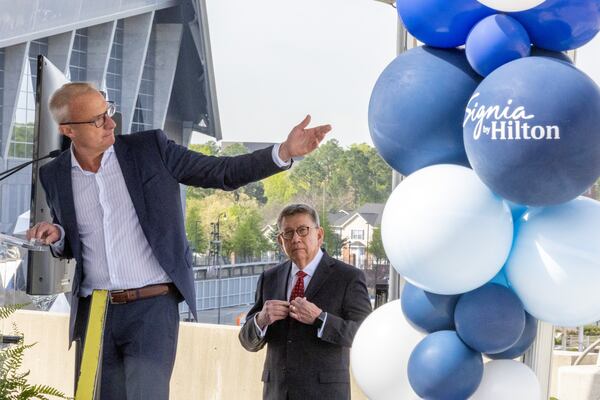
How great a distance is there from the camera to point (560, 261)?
1767 mm

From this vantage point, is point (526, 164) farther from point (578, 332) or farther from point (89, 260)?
point (578, 332)

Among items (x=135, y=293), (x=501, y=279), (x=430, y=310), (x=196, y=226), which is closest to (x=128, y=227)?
(x=135, y=293)

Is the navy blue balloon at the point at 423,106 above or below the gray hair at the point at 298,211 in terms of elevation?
above

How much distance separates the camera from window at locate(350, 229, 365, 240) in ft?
16.5

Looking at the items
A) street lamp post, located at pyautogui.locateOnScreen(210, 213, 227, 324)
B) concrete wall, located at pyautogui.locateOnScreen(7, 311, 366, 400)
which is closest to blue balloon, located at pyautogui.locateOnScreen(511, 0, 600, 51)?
concrete wall, located at pyautogui.locateOnScreen(7, 311, 366, 400)

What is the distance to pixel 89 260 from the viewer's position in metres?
2.76

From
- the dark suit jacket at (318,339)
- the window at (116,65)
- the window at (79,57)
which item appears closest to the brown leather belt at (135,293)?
the dark suit jacket at (318,339)

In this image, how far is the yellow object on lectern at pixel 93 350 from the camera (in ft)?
7.88

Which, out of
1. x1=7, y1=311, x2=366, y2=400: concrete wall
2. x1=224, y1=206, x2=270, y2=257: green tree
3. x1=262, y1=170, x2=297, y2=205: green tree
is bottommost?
x1=7, y1=311, x2=366, y2=400: concrete wall

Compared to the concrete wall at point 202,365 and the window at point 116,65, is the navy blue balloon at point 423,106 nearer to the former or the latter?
the concrete wall at point 202,365

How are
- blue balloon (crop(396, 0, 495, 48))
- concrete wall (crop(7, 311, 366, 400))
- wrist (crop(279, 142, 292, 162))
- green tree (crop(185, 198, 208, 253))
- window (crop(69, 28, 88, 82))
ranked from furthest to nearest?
1. window (crop(69, 28, 88, 82))
2. green tree (crop(185, 198, 208, 253))
3. concrete wall (crop(7, 311, 366, 400))
4. wrist (crop(279, 142, 292, 162))
5. blue balloon (crop(396, 0, 495, 48))

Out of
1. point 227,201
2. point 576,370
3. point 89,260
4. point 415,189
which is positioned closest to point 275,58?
point 227,201

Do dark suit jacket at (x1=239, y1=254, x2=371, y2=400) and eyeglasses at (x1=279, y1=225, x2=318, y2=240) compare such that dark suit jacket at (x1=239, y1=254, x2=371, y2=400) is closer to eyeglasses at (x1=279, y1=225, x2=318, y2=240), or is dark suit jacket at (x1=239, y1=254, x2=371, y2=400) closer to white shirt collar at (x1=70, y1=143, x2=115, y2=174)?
eyeglasses at (x1=279, y1=225, x2=318, y2=240)

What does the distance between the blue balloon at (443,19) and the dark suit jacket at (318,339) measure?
124cm
